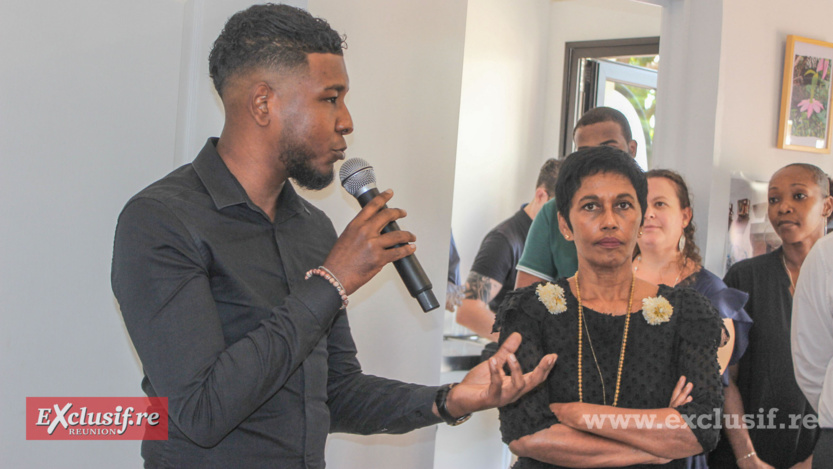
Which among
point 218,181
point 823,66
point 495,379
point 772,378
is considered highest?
point 823,66

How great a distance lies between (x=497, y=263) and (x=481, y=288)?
0.94 ft

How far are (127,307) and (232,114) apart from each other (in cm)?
46

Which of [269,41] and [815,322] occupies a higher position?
[269,41]

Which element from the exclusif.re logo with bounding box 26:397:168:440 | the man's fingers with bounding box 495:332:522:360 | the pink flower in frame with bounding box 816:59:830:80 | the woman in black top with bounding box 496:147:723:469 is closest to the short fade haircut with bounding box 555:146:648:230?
the woman in black top with bounding box 496:147:723:469

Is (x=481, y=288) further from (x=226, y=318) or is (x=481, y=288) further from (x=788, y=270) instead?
(x=226, y=318)

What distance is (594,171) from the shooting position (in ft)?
6.88

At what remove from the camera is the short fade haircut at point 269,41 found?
1469 mm

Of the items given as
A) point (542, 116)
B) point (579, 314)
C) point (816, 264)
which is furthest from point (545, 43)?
point (579, 314)

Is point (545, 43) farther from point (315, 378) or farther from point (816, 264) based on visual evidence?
point (315, 378)

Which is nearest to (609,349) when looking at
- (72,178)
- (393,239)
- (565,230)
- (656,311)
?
(656,311)

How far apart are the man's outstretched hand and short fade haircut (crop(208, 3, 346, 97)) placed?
28.8 inches

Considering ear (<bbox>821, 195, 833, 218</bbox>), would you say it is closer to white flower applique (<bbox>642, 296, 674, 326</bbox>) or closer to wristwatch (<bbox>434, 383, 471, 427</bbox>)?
white flower applique (<bbox>642, 296, 674, 326</bbox>)

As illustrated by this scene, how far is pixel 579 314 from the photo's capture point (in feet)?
6.64

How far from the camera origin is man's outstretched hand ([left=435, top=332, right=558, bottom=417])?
1.46 meters
